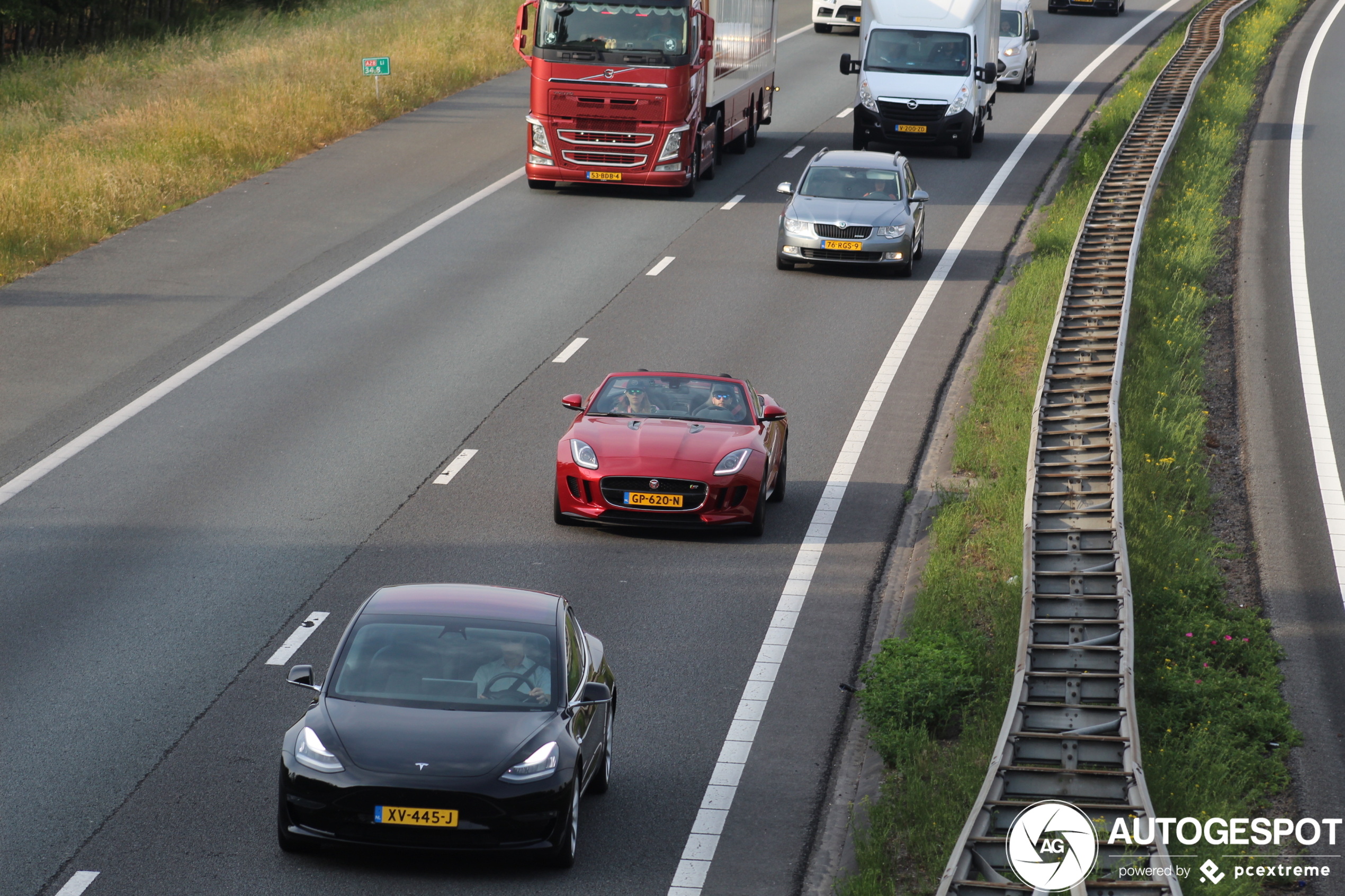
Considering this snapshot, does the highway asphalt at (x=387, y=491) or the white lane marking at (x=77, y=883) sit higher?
the white lane marking at (x=77, y=883)

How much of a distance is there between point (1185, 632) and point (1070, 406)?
4.59m

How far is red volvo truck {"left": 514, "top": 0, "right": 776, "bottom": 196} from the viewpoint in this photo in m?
28.8

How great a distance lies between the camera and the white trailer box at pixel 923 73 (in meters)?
34.1

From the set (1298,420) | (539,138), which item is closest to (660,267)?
(539,138)

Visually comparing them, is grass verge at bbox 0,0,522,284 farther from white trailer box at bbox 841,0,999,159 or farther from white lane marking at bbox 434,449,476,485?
white trailer box at bbox 841,0,999,159

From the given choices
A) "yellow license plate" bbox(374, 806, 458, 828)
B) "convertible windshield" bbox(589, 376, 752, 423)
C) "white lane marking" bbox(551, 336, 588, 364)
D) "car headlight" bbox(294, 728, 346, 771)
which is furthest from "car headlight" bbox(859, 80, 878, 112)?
"yellow license plate" bbox(374, 806, 458, 828)

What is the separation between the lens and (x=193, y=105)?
33.3 meters

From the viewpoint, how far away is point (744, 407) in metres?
16.2

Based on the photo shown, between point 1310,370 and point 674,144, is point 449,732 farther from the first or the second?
point 674,144

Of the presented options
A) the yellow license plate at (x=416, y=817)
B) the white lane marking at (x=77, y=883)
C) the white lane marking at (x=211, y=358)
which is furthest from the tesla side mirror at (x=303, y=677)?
the white lane marking at (x=211, y=358)

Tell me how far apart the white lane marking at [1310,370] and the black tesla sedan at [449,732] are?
7.80m

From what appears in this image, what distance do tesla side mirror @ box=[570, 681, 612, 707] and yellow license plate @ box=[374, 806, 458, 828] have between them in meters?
1.02

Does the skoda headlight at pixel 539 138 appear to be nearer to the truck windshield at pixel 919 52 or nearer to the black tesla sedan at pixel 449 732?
the truck windshield at pixel 919 52

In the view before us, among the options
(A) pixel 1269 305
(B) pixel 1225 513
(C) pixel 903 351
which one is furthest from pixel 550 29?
(B) pixel 1225 513
